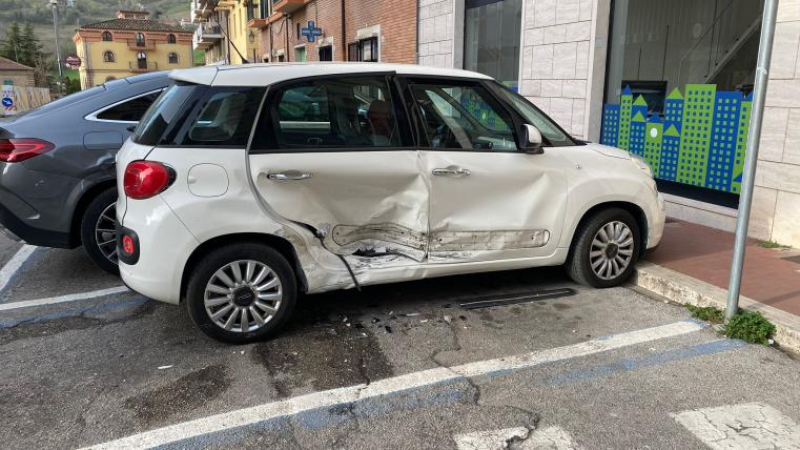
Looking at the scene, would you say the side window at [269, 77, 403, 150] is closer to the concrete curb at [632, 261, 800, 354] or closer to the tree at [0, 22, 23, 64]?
the concrete curb at [632, 261, 800, 354]

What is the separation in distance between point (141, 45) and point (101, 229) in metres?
92.0

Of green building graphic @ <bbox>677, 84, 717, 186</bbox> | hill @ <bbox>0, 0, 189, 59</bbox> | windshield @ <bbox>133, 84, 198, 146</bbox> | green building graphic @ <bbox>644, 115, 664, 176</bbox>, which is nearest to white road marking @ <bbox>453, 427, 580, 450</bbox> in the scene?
windshield @ <bbox>133, 84, 198, 146</bbox>

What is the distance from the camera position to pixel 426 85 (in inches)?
168

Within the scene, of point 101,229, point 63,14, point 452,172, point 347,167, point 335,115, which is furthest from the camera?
point 63,14

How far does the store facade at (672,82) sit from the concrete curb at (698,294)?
1.76 meters

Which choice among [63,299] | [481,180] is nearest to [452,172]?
Answer: [481,180]

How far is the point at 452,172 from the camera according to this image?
4.15m

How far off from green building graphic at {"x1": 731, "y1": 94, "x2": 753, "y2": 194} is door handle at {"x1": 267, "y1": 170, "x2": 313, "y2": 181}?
185 inches

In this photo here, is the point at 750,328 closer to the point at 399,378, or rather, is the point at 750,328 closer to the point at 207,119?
the point at 399,378

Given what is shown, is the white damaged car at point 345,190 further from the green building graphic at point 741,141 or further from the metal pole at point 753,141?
the green building graphic at point 741,141

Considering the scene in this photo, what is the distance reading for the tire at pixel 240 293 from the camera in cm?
365

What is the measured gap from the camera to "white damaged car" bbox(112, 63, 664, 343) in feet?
11.8

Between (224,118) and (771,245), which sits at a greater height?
(224,118)

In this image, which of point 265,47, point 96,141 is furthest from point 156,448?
point 265,47
